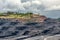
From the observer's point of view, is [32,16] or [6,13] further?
[6,13]

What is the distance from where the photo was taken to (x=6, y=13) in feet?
419

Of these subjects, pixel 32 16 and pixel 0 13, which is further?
pixel 0 13

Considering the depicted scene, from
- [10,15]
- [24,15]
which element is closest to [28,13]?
[24,15]

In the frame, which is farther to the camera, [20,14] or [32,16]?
[20,14]

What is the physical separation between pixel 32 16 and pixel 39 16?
3.28 m

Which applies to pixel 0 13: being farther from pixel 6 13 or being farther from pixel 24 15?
pixel 24 15

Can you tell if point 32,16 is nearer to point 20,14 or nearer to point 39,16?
point 39,16

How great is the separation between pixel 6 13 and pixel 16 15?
32.7 ft

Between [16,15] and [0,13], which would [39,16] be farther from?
[0,13]

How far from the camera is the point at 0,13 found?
410 feet

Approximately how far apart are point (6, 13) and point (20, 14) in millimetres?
7114

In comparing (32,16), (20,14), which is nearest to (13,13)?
(20,14)

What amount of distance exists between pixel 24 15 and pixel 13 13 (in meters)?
5.64

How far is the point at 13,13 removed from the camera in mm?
125500
